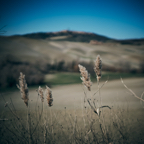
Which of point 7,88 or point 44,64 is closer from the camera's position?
point 7,88

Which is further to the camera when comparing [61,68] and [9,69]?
[61,68]

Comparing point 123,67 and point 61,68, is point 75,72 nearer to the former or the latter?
point 61,68

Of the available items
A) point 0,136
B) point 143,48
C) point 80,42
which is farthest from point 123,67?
point 80,42

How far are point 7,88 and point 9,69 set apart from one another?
296cm

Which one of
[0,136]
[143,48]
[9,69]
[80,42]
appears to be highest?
[80,42]

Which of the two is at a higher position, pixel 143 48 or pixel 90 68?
pixel 143 48

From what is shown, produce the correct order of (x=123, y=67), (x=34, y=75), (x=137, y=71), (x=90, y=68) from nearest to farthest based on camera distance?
(x=34, y=75), (x=90, y=68), (x=137, y=71), (x=123, y=67)

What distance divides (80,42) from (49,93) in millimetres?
69262

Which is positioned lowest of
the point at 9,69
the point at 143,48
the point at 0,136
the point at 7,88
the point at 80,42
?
the point at 7,88

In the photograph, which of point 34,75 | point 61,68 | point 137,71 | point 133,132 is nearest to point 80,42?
point 61,68

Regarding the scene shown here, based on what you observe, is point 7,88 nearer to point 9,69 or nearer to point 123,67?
point 9,69

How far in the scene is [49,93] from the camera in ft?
7.40

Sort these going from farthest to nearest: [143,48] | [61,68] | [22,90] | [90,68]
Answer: [143,48]
[61,68]
[90,68]
[22,90]

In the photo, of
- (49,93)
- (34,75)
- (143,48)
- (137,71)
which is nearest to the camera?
(49,93)
